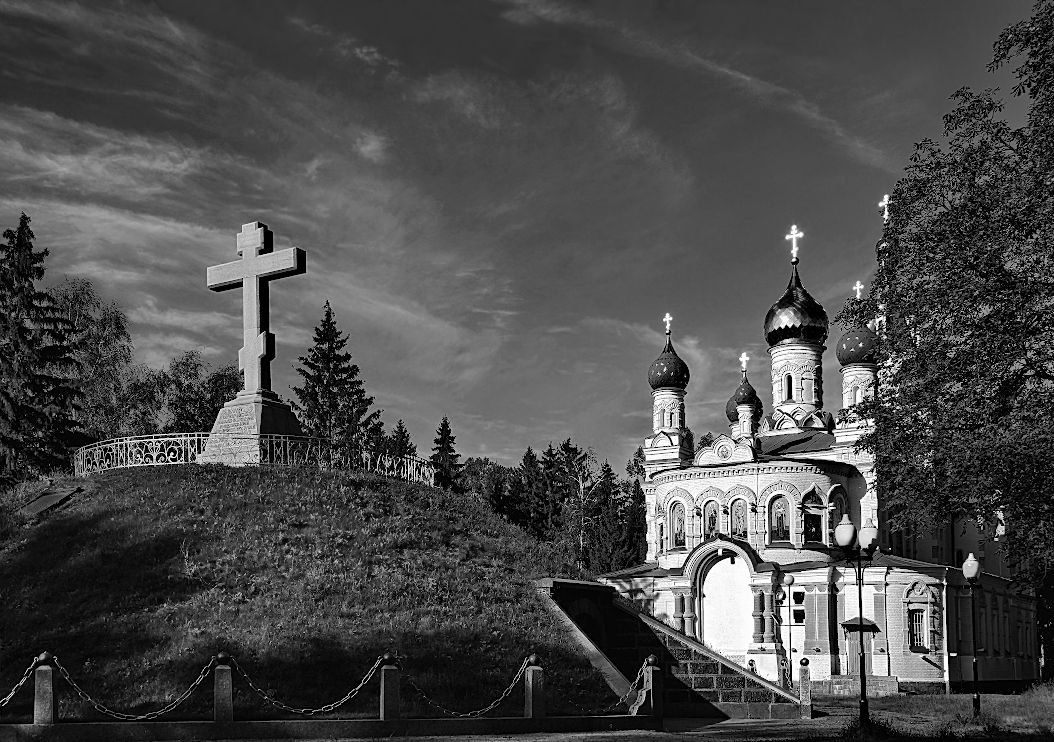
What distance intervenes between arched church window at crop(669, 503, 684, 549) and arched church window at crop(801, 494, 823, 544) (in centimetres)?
600

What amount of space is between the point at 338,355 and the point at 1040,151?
5301 centimetres

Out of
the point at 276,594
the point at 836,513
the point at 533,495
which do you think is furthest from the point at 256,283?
the point at 533,495

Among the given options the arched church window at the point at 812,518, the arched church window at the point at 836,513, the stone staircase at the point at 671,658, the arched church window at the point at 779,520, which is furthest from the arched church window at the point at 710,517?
the stone staircase at the point at 671,658

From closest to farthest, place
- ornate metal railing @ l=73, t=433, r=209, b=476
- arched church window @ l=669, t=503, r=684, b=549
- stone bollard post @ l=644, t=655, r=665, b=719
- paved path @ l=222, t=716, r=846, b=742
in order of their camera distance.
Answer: paved path @ l=222, t=716, r=846, b=742 → stone bollard post @ l=644, t=655, r=665, b=719 → ornate metal railing @ l=73, t=433, r=209, b=476 → arched church window @ l=669, t=503, r=684, b=549

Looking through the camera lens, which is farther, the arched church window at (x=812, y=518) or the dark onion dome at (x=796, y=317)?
the dark onion dome at (x=796, y=317)

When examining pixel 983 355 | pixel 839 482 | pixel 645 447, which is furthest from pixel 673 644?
pixel 645 447

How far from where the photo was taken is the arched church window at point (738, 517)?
171 feet

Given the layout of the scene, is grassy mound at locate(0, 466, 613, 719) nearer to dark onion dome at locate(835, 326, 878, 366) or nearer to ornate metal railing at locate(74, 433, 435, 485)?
ornate metal railing at locate(74, 433, 435, 485)

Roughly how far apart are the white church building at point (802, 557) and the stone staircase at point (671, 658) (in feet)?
50.5

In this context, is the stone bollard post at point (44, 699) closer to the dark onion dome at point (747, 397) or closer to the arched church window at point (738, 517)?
the arched church window at point (738, 517)

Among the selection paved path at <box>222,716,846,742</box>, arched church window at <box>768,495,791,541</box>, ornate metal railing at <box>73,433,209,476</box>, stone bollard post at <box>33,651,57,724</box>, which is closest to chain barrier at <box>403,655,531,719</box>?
paved path at <box>222,716,846,742</box>

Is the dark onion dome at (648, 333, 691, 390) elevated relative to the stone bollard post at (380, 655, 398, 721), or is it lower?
elevated

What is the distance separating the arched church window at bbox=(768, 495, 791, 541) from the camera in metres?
51.2

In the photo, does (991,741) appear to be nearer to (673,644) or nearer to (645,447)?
(673,644)
